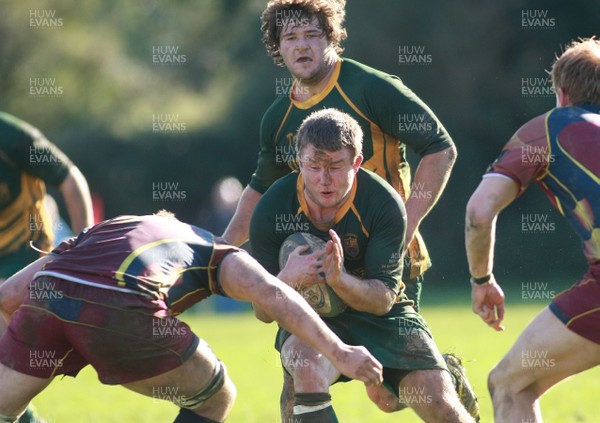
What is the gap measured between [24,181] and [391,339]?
8.67 feet

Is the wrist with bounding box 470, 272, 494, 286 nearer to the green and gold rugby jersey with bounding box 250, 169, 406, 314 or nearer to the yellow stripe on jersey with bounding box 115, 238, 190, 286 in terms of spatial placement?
the green and gold rugby jersey with bounding box 250, 169, 406, 314

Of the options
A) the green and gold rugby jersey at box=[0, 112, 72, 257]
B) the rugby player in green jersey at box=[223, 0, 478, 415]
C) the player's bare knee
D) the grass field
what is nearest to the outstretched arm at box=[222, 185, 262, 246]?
the rugby player in green jersey at box=[223, 0, 478, 415]

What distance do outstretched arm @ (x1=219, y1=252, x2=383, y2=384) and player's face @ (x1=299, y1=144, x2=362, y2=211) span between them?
26.9 inches

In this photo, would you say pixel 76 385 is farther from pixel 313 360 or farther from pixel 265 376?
pixel 313 360

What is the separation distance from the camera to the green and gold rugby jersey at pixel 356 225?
5285mm

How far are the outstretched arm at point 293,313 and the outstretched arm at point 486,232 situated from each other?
0.97 metres

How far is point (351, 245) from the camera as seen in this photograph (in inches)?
213

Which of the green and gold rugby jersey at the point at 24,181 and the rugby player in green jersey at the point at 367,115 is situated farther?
the green and gold rugby jersey at the point at 24,181

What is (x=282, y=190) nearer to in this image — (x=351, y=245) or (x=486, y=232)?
(x=351, y=245)

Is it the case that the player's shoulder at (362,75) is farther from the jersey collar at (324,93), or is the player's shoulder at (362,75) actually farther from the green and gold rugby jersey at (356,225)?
the green and gold rugby jersey at (356,225)

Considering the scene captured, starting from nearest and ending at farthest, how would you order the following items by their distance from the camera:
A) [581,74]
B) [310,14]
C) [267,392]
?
[581,74] → [310,14] → [267,392]

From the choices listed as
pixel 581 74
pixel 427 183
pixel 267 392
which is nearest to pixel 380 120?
pixel 427 183

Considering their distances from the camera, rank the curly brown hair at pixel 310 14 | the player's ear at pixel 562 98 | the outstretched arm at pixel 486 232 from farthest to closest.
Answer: the curly brown hair at pixel 310 14
the player's ear at pixel 562 98
the outstretched arm at pixel 486 232

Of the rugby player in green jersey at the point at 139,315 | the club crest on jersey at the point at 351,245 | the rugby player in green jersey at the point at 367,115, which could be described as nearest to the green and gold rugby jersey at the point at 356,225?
the club crest on jersey at the point at 351,245
